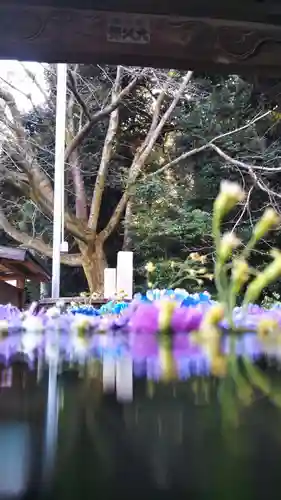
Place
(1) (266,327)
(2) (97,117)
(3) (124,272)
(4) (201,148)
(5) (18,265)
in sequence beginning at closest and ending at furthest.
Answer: (1) (266,327)
(3) (124,272)
(5) (18,265)
(2) (97,117)
(4) (201,148)

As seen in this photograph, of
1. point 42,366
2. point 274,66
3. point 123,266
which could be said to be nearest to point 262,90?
point 274,66

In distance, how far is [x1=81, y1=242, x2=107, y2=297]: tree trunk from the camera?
263 inches

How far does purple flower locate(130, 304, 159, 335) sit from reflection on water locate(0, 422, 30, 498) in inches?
11.6

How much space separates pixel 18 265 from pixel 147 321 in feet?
15.4

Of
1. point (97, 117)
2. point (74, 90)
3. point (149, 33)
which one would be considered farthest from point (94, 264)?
point (149, 33)

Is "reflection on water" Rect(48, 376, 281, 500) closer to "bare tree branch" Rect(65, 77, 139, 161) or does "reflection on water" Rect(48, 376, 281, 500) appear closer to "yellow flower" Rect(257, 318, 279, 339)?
"yellow flower" Rect(257, 318, 279, 339)

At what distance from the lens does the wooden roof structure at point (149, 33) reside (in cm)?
125

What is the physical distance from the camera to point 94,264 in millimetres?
6844

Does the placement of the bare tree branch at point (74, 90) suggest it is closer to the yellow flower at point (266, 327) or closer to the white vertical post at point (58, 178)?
the white vertical post at point (58, 178)

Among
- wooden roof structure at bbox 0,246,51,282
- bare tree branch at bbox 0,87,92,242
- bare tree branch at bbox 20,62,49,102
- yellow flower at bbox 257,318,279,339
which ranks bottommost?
yellow flower at bbox 257,318,279,339

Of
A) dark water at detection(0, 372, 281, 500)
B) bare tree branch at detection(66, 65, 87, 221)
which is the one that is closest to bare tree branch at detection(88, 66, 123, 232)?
bare tree branch at detection(66, 65, 87, 221)

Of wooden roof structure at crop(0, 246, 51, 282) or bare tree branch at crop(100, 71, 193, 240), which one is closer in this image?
wooden roof structure at crop(0, 246, 51, 282)

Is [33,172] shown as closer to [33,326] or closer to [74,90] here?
[74,90]

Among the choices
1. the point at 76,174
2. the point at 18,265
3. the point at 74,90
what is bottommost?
the point at 18,265
